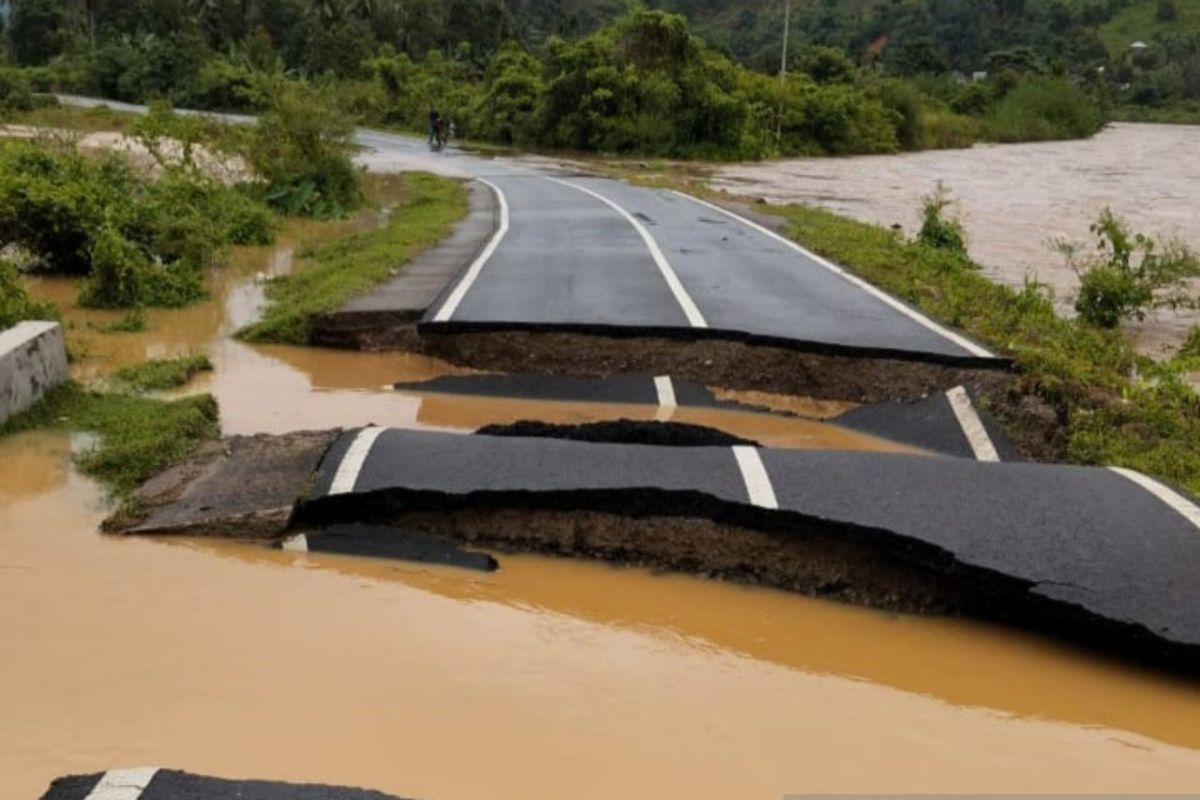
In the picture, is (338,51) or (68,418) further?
(338,51)

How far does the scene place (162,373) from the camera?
358 inches

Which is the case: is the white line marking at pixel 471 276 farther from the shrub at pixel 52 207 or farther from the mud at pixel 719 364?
the shrub at pixel 52 207

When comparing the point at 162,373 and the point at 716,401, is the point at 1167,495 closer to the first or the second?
the point at 716,401

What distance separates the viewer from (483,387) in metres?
8.96

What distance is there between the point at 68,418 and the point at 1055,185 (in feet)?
108

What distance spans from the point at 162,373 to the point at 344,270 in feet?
14.9

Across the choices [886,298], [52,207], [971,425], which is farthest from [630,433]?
[52,207]

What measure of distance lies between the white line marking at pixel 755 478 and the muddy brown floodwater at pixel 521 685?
454 millimetres

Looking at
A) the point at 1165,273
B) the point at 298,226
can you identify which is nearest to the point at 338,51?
the point at 298,226

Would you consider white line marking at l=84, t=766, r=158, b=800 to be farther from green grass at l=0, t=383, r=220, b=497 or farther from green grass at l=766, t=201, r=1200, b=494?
green grass at l=766, t=201, r=1200, b=494

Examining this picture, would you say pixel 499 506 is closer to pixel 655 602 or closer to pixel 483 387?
pixel 655 602

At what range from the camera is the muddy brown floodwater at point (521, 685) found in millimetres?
3928

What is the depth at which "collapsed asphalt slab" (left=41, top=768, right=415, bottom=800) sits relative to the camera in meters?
3.38

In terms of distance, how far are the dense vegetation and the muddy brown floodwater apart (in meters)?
18.9
